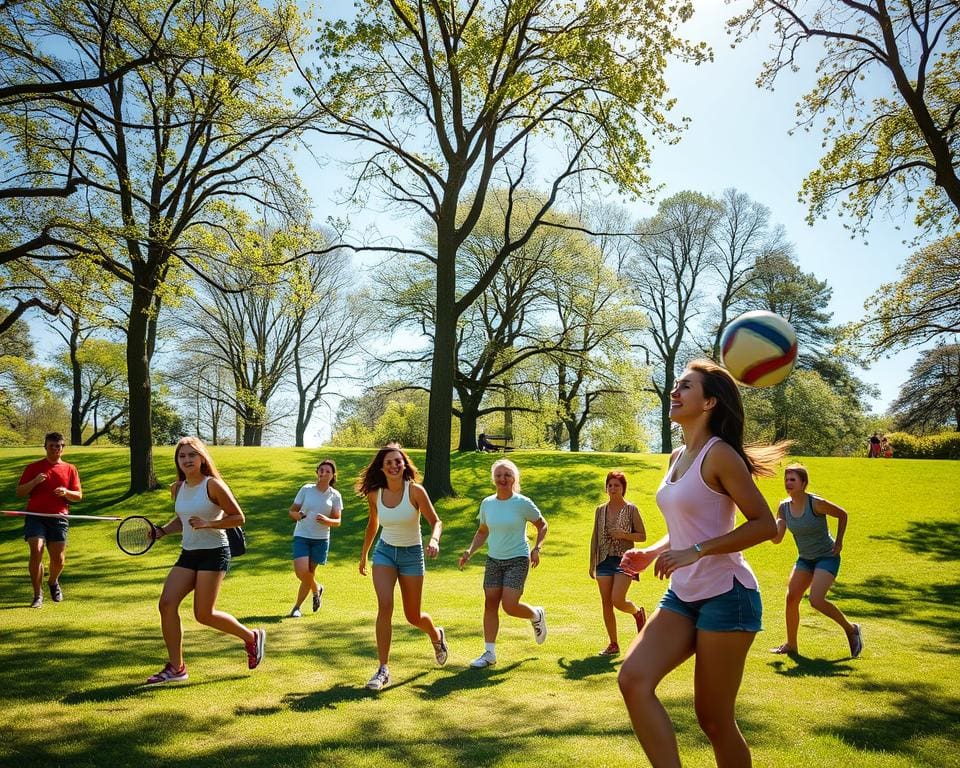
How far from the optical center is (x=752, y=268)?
147ft

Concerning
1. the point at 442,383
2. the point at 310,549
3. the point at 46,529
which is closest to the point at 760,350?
the point at 310,549

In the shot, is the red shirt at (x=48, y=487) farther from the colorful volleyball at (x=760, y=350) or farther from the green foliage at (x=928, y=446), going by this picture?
the green foliage at (x=928, y=446)

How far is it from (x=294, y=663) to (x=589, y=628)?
4404mm

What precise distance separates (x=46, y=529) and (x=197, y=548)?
569 centimetres

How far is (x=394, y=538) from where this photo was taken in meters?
6.93

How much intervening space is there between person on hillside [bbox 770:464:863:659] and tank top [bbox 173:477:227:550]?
647 cm

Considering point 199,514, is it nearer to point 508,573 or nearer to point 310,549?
point 508,573

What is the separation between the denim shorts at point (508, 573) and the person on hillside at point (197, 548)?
2835mm

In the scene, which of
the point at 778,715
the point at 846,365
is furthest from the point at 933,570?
the point at 846,365

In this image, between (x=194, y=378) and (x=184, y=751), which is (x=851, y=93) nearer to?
(x=184, y=751)

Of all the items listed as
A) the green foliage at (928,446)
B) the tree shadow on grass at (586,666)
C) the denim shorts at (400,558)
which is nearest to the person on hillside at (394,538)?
the denim shorts at (400,558)

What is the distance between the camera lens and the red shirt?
34.4 feet

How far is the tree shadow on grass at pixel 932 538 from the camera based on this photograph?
653 inches

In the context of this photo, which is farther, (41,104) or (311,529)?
(41,104)
